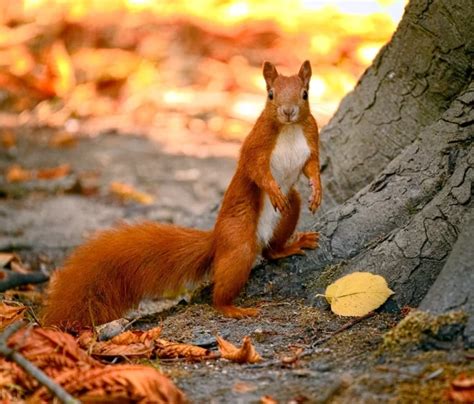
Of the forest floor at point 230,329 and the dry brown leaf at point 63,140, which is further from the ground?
the dry brown leaf at point 63,140

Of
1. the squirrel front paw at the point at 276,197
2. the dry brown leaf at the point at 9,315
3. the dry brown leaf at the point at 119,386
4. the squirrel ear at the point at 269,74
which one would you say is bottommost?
the dry brown leaf at the point at 9,315

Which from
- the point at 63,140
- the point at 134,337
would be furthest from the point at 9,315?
the point at 63,140

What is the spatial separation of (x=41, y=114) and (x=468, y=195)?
18.7 ft

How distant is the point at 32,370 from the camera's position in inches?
88.3

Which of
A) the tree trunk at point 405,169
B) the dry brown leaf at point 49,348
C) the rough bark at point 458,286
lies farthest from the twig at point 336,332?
the dry brown leaf at point 49,348

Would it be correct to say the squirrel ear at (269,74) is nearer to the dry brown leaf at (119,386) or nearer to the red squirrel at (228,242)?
the red squirrel at (228,242)

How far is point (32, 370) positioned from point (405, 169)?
173cm

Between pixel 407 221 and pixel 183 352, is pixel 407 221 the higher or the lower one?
the higher one

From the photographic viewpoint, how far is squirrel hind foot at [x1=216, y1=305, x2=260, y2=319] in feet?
10.6

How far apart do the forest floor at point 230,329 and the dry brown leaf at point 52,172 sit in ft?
0.04

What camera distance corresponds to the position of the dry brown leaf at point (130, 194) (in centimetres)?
597

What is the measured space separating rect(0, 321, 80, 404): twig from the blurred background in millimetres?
5028

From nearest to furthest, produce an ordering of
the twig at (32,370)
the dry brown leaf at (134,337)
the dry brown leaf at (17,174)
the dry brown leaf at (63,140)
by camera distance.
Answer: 1. the twig at (32,370)
2. the dry brown leaf at (134,337)
3. the dry brown leaf at (17,174)
4. the dry brown leaf at (63,140)

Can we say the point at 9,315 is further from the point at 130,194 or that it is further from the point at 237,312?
the point at 130,194
